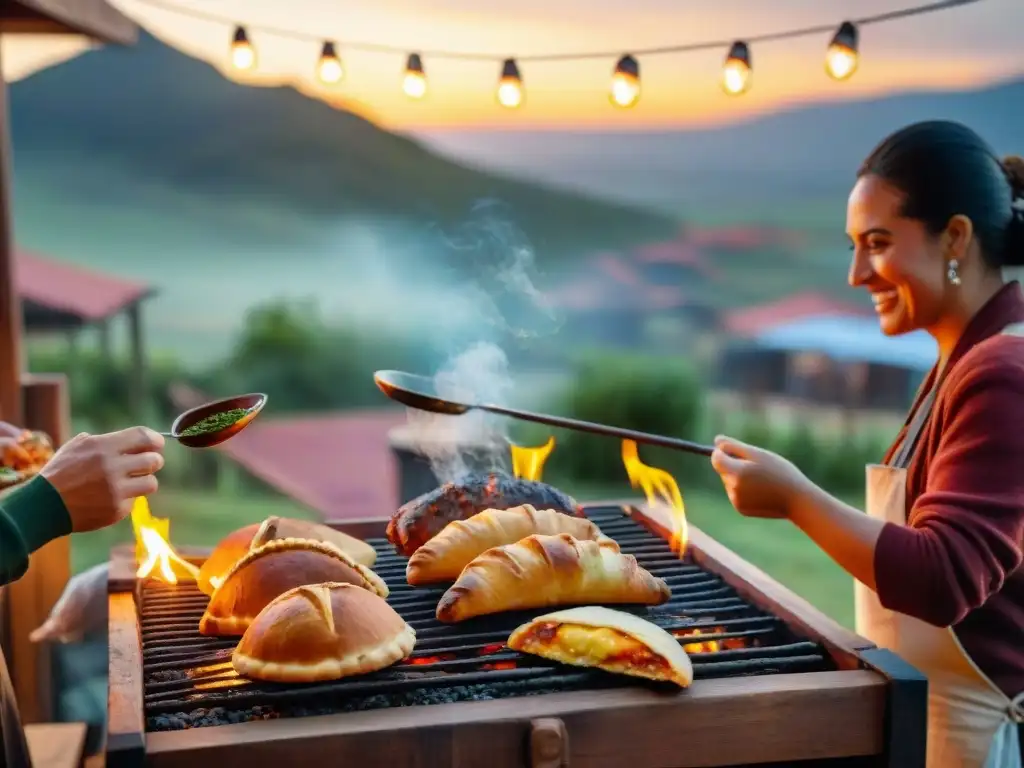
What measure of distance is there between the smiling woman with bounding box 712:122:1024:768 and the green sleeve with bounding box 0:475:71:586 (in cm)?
132

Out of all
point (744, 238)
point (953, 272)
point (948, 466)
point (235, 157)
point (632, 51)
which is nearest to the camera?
point (948, 466)

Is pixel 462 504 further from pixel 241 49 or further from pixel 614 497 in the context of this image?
pixel 614 497

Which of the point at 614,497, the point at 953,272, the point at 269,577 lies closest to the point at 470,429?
the point at 269,577

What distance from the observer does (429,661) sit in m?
2.14

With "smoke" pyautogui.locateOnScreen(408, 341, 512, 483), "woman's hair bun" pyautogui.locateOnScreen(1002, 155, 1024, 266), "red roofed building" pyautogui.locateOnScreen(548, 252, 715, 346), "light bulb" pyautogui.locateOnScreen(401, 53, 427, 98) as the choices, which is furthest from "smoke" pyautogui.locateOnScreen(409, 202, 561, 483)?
"red roofed building" pyautogui.locateOnScreen(548, 252, 715, 346)

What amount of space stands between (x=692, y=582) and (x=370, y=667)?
40.2 inches

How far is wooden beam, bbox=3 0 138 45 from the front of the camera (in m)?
3.59

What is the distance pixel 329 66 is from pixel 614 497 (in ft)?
15.7

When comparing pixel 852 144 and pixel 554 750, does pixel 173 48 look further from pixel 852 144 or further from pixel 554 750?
pixel 554 750

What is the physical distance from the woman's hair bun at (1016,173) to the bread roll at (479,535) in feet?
4.03

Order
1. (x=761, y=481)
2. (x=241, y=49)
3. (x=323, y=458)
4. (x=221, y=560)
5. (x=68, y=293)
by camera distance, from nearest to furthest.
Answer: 1. (x=761, y=481)
2. (x=221, y=560)
3. (x=241, y=49)
4. (x=68, y=293)
5. (x=323, y=458)

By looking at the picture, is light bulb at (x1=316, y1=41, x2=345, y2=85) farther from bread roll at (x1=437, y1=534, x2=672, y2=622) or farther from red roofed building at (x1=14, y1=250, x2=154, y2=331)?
red roofed building at (x1=14, y1=250, x2=154, y2=331)

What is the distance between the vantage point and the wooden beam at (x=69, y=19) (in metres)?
3.59

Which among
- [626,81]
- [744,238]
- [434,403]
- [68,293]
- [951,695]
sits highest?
[626,81]
